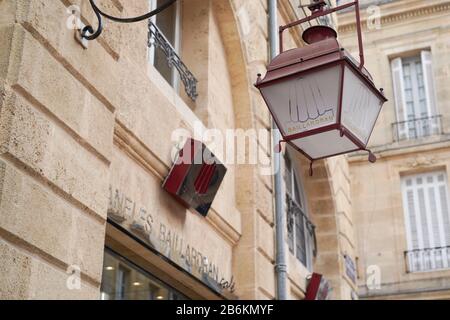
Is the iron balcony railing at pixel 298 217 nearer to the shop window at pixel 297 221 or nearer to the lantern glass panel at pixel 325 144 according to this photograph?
the shop window at pixel 297 221

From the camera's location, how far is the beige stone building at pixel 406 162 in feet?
61.2

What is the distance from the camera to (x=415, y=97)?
20.2 metres

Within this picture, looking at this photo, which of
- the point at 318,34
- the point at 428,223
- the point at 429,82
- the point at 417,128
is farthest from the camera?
the point at 429,82

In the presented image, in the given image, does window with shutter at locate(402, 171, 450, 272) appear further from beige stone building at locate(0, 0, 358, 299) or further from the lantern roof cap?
the lantern roof cap

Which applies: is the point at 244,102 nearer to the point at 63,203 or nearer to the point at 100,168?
the point at 100,168

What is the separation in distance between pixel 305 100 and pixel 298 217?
23.0 ft

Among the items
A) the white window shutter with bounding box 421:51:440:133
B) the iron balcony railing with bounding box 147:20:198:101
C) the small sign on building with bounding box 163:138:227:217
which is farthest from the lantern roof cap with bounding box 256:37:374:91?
the white window shutter with bounding box 421:51:440:133

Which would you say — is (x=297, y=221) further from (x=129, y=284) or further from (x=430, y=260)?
(x=430, y=260)

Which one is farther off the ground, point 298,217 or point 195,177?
point 298,217

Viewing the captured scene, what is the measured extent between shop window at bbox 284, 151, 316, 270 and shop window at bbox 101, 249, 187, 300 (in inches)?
152

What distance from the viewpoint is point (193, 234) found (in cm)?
725

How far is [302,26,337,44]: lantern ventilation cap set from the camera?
5074 millimetres

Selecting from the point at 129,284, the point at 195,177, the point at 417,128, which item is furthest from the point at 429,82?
the point at 129,284

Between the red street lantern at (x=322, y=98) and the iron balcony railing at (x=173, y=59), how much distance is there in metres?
2.59
